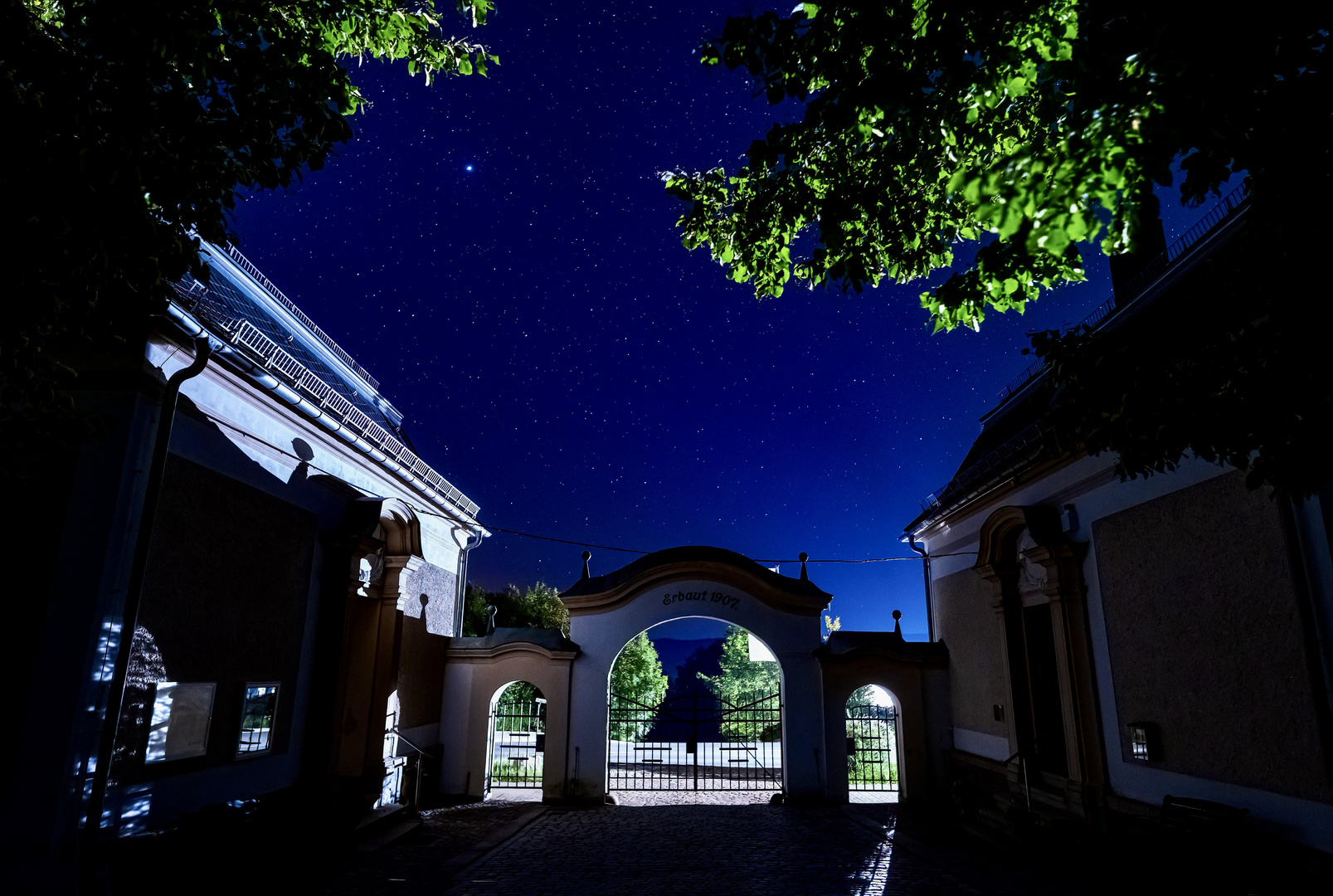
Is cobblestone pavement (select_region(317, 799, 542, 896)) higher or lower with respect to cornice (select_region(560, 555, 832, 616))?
lower

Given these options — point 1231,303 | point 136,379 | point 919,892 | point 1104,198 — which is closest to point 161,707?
point 136,379

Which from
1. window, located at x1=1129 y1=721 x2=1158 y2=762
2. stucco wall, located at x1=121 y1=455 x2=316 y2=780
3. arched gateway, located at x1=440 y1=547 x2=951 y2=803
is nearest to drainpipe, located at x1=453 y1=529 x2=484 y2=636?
arched gateway, located at x1=440 y1=547 x2=951 y2=803

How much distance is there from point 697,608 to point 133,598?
10756 millimetres

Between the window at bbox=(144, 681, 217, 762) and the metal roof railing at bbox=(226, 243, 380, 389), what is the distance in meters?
5.82

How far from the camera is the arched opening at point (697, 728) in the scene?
17031 millimetres

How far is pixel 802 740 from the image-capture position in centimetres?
1593

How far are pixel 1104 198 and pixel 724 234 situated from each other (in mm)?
5113

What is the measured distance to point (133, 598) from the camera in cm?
780

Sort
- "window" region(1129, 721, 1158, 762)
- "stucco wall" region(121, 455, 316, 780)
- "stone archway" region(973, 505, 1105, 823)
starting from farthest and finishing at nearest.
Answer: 1. "stone archway" region(973, 505, 1105, 823)
2. "window" region(1129, 721, 1158, 762)
3. "stucco wall" region(121, 455, 316, 780)

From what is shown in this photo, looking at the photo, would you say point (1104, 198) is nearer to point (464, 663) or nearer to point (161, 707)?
point (161, 707)

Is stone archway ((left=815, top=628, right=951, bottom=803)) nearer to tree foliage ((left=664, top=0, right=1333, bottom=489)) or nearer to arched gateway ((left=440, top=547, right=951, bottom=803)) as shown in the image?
arched gateway ((left=440, top=547, right=951, bottom=803))

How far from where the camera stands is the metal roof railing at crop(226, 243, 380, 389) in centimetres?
1250

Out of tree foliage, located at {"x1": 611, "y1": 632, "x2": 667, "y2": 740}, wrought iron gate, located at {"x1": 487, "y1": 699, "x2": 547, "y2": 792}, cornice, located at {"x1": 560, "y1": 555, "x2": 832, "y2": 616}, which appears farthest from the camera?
tree foliage, located at {"x1": 611, "y1": 632, "x2": 667, "y2": 740}

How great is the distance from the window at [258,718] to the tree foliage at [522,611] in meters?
28.6
